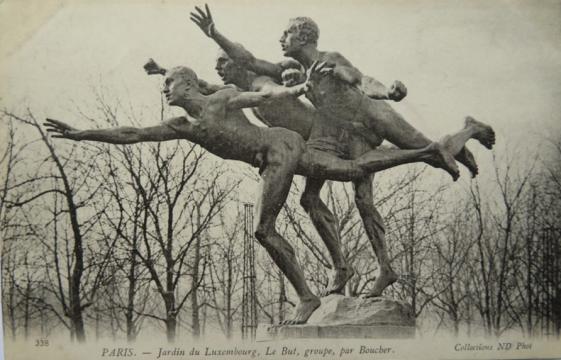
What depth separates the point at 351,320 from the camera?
837cm

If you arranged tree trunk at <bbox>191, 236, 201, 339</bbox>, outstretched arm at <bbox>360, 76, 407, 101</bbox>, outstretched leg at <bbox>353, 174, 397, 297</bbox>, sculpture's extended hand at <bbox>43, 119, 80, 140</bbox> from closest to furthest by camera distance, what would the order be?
sculpture's extended hand at <bbox>43, 119, 80, 140</bbox> < outstretched arm at <bbox>360, 76, 407, 101</bbox> < outstretched leg at <bbox>353, 174, 397, 297</bbox> < tree trunk at <bbox>191, 236, 201, 339</bbox>

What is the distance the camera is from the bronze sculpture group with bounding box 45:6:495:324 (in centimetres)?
825

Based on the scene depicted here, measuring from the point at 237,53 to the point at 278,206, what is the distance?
113cm

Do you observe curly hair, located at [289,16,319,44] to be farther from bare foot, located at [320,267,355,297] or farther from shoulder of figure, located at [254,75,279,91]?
bare foot, located at [320,267,355,297]

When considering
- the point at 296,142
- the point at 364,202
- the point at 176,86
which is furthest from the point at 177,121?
the point at 364,202

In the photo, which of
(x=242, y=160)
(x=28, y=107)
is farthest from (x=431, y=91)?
(x=28, y=107)

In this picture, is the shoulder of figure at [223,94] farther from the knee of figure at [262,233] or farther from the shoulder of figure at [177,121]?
the knee of figure at [262,233]

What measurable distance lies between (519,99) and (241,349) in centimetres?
277

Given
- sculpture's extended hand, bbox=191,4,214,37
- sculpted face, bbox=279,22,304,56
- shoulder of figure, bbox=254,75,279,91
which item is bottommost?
shoulder of figure, bbox=254,75,279,91

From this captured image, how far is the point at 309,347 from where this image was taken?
8.45m

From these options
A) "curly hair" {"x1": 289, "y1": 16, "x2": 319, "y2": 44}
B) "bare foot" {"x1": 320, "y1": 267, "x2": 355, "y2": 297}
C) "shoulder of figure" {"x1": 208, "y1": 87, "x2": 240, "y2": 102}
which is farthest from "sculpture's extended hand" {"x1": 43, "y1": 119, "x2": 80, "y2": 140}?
"bare foot" {"x1": 320, "y1": 267, "x2": 355, "y2": 297}

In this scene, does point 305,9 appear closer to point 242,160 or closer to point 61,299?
point 242,160

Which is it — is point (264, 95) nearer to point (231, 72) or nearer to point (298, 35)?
point (231, 72)

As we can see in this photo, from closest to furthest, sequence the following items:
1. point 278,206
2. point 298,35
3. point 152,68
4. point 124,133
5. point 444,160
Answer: point 124,133 < point 278,206 < point 444,160 < point 298,35 < point 152,68
